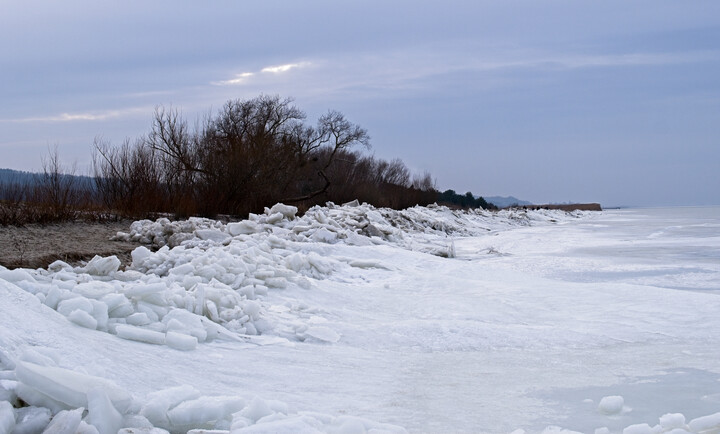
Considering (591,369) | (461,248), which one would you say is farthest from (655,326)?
(461,248)

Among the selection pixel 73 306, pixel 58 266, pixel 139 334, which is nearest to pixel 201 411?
pixel 139 334

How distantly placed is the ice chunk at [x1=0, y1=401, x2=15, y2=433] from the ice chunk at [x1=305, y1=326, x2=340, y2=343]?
2066 mm

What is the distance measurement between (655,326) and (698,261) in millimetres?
4746

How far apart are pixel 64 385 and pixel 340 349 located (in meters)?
1.87

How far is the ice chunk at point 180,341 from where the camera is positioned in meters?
2.92

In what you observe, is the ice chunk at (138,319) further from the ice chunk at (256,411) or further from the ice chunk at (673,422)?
the ice chunk at (673,422)

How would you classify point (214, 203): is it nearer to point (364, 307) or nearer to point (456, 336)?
point (364, 307)

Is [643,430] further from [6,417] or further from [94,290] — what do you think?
[94,290]

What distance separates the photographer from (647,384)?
292cm

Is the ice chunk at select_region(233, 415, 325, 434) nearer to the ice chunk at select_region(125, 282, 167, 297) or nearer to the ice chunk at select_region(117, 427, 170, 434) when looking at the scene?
the ice chunk at select_region(117, 427, 170, 434)

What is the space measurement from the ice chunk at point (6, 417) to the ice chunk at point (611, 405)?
207 cm

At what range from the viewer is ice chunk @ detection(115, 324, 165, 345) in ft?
9.32

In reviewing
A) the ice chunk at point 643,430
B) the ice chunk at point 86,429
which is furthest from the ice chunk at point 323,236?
the ice chunk at point 86,429

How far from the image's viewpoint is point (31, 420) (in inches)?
70.4
